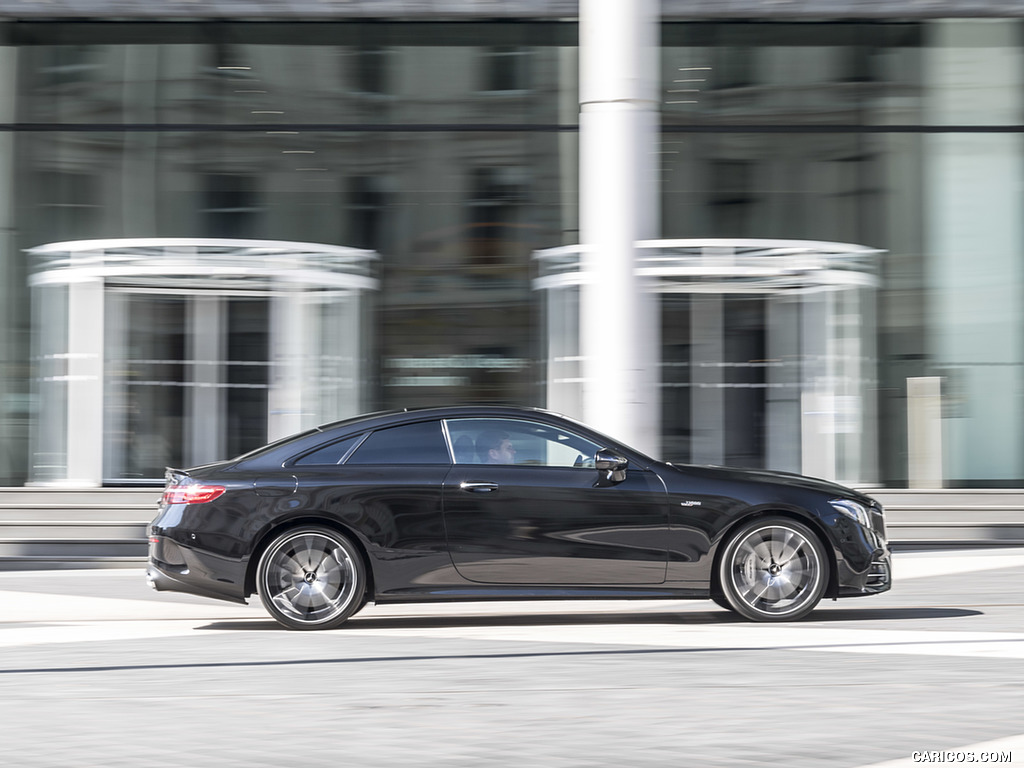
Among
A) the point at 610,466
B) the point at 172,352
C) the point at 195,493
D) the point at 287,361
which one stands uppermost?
the point at 172,352

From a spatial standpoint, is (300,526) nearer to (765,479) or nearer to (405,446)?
(405,446)

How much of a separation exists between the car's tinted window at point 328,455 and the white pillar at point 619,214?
340 cm

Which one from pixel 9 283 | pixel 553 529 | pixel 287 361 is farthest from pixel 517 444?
pixel 9 283

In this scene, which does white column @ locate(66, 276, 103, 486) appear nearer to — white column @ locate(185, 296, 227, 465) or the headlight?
white column @ locate(185, 296, 227, 465)

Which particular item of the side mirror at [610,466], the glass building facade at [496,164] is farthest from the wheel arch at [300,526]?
the glass building facade at [496,164]

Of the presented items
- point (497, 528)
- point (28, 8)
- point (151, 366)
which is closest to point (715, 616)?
point (497, 528)

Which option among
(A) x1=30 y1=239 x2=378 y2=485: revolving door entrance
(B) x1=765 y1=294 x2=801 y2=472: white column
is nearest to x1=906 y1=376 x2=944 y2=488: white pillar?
(B) x1=765 y1=294 x2=801 y2=472: white column

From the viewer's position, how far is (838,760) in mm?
5109

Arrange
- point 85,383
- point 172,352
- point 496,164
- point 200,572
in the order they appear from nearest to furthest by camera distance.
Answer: point 200,572 < point 85,383 < point 172,352 < point 496,164

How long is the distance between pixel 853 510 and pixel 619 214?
4.04 metres

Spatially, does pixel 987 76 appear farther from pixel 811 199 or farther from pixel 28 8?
pixel 28 8

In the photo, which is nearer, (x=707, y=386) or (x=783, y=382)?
(x=783, y=382)

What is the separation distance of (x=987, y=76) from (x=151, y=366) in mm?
10805

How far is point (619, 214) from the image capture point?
39.4 feet
